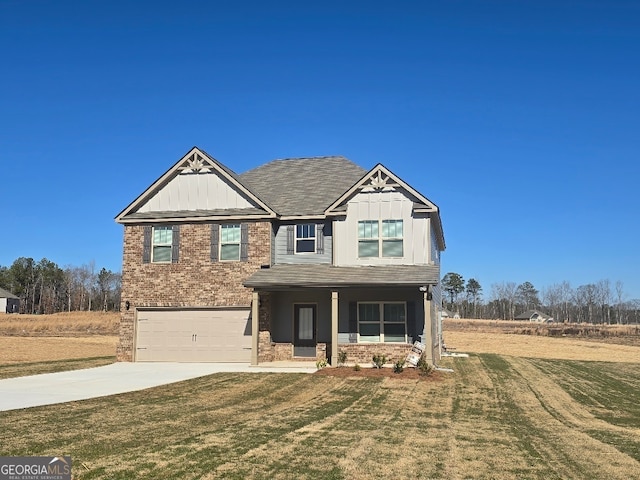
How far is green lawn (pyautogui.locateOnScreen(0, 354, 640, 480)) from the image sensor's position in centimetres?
774

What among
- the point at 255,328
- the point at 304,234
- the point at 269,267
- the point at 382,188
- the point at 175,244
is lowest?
the point at 255,328

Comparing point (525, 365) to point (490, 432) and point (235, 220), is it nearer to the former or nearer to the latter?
point (235, 220)

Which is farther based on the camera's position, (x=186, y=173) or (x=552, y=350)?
(x=552, y=350)

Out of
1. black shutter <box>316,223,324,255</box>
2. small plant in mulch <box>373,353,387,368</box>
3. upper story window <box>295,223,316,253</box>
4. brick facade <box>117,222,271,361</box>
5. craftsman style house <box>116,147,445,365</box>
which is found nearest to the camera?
small plant in mulch <box>373,353,387,368</box>

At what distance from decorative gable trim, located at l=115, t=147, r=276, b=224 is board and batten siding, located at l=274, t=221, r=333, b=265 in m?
1.98

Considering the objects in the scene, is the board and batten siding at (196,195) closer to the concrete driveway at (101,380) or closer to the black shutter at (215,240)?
the black shutter at (215,240)

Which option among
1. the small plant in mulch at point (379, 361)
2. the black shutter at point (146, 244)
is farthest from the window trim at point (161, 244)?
the small plant in mulch at point (379, 361)

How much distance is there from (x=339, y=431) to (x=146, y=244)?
55.3ft

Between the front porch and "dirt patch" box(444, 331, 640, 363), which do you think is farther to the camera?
"dirt patch" box(444, 331, 640, 363)

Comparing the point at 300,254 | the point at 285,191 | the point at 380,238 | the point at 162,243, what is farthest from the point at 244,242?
the point at 380,238

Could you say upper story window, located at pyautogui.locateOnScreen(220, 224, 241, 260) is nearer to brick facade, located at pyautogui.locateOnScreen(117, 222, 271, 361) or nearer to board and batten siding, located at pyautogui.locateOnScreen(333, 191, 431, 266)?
brick facade, located at pyautogui.locateOnScreen(117, 222, 271, 361)

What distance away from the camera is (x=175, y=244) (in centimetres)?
2441

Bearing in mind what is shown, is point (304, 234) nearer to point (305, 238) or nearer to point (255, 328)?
point (305, 238)

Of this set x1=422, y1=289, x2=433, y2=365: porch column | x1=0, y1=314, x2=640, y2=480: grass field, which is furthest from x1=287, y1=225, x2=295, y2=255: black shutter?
x1=0, y1=314, x2=640, y2=480: grass field
